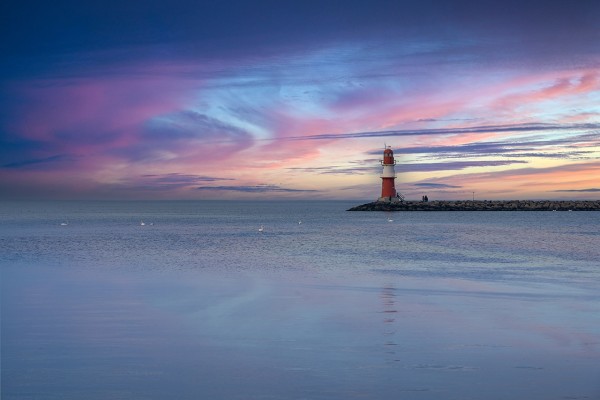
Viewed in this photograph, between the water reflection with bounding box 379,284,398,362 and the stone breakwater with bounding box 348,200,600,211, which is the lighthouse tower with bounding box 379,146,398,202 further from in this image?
the water reflection with bounding box 379,284,398,362

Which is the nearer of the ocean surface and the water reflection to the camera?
the ocean surface

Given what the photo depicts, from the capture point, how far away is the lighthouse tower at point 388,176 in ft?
237

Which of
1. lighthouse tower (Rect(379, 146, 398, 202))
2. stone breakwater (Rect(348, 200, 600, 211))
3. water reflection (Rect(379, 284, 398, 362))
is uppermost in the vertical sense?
lighthouse tower (Rect(379, 146, 398, 202))

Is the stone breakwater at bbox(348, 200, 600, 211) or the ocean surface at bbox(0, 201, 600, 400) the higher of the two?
the stone breakwater at bbox(348, 200, 600, 211)

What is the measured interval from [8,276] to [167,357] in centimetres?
1158

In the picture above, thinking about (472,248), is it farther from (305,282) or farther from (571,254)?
(305,282)

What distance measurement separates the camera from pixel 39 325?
10039 millimetres

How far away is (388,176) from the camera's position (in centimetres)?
7400

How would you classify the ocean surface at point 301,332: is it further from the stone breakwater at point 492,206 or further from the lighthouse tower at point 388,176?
the stone breakwater at point 492,206

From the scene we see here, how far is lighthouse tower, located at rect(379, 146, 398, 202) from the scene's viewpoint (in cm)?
7212

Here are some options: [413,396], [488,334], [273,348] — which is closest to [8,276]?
[273,348]

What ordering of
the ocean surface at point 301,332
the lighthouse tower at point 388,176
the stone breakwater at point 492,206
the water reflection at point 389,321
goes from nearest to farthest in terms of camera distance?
the ocean surface at point 301,332 < the water reflection at point 389,321 < the lighthouse tower at point 388,176 < the stone breakwater at point 492,206

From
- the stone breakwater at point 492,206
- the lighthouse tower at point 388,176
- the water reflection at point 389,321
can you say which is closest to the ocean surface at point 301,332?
the water reflection at point 389,321

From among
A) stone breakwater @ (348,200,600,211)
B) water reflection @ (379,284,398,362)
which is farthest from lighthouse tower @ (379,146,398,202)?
water reflection @ (379,284,398,362)
